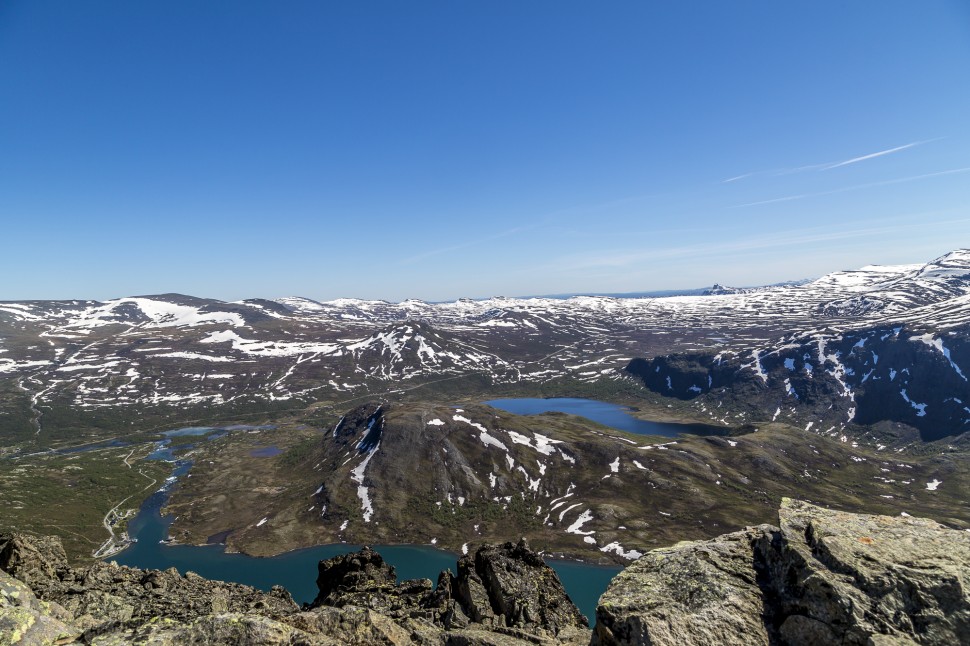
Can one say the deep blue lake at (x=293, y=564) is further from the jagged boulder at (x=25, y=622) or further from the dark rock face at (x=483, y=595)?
the jagged boulder at (x=25, y=622)

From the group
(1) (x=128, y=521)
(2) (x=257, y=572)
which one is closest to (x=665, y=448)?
(2) (x=257, y=572)

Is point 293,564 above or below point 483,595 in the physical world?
below

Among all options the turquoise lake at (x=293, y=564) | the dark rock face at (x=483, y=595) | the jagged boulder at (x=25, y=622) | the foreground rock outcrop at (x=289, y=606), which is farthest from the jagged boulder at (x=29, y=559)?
the turquoise lake at (x=293, y=564)

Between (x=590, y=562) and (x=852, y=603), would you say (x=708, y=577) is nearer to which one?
(x=852, y=603)

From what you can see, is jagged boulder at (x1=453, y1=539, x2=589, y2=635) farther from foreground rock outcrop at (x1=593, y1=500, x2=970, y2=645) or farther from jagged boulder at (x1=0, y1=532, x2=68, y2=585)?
jagged boulder at (x1=0, y1=532, x2=68, y2=585)

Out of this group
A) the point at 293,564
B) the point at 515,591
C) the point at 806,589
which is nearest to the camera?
the point at 806,589

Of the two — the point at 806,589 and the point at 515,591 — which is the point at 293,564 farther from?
the point at 806,589

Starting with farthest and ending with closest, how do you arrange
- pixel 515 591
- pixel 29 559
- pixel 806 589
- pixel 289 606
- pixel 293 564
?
1. pixel 293 564
2. pixel 289 606
3. pixel 29 559
4. pixel 515 591
5. pixel 806 589

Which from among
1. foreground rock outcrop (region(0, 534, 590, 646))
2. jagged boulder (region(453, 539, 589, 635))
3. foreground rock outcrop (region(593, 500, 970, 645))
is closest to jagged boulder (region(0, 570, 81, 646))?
foreground rock outcrop (region(0, 534, 590, 646))

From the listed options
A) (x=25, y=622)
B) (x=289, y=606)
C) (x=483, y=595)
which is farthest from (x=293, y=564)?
(x=25, y=622)
